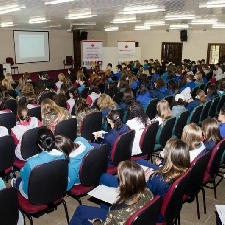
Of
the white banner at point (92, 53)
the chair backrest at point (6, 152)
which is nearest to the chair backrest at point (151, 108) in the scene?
the chair backrest at point (6, 152)

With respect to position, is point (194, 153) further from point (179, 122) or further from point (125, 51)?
point (125, 51)

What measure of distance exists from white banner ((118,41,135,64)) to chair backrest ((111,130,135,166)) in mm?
12985

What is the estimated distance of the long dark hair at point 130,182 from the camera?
196 cm

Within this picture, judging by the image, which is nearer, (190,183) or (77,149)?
(190,183)

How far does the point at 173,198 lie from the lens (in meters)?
2.28

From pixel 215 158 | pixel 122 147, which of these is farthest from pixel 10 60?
pixel 215 158

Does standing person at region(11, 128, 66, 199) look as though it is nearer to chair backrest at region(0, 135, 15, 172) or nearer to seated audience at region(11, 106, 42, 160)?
chair backrest at region(0, 135, 15, 172)

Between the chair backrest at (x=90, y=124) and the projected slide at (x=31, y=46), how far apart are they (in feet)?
44.6

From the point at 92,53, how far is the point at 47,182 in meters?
13.9

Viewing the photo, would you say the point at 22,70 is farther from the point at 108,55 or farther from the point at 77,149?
the point at 77,149

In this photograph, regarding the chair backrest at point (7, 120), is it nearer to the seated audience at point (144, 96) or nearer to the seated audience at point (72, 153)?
the seated audience at point (72, 153)

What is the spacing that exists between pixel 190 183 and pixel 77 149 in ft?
3.93

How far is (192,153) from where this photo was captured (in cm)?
308

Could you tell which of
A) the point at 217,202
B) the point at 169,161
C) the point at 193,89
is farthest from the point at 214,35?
the point at 169,161
